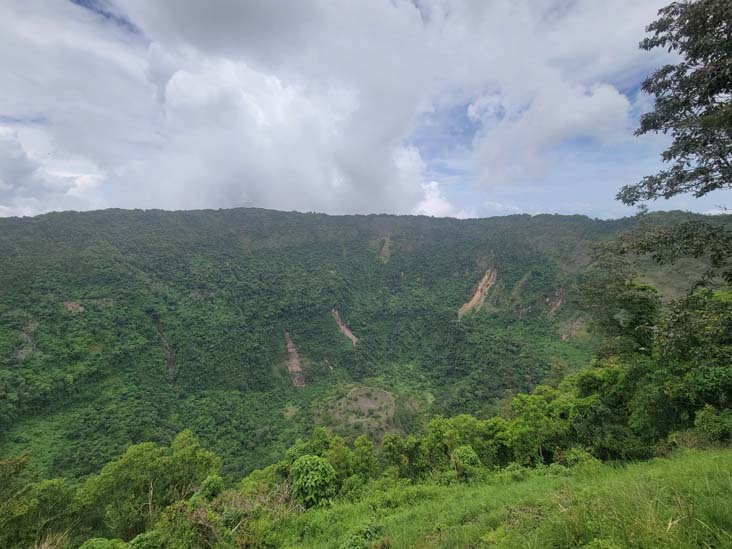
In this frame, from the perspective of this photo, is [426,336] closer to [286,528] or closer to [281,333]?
[281,333]

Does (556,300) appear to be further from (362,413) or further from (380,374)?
(362,413)

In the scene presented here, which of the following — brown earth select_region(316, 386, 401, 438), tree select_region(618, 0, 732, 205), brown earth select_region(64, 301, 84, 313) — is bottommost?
brown earth select_region(316, 386, 401, 438)

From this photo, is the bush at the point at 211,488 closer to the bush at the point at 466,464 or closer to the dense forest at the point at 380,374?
the dense forest at the point at 380,374

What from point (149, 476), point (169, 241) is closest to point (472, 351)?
point (149, 476)

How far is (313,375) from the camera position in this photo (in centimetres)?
6962

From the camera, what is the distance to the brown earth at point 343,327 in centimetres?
8529

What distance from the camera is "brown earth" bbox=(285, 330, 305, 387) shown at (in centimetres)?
6831

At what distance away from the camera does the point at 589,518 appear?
403 cm

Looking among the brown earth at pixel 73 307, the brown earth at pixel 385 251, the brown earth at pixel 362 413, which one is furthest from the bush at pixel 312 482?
the brown earth at pixel 385 251

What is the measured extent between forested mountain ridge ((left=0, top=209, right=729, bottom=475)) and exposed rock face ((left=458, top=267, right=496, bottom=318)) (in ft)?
2.98

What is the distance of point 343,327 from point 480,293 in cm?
4240

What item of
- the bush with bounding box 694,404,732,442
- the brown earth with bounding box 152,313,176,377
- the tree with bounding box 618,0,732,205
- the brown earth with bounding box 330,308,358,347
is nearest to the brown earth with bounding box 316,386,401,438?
the brown earth with bounding box 152,313,176,377

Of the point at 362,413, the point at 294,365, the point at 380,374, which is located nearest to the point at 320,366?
the point at 294,365

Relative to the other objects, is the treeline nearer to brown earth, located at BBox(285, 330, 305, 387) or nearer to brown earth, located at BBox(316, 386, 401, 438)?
brown earth, located at BBox(316, 386, 401, 438)
